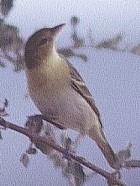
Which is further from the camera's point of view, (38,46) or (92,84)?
(92,84)

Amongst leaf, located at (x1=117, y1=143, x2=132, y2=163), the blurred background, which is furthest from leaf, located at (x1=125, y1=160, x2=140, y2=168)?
the blurred background

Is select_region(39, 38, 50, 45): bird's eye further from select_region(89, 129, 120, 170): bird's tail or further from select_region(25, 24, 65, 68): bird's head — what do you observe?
select_region(89, 129, 120, 170): bird's tail

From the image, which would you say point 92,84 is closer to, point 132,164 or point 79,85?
point 79,85

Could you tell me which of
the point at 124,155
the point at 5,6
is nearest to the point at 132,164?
the point at 124,155

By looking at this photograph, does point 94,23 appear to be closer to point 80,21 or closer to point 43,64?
point 80,21

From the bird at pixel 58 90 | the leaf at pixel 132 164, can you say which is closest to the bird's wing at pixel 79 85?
the bird at pixel 58 90

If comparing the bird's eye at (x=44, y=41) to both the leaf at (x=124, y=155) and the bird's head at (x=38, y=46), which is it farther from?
the leaf at (x=124, y=155)
